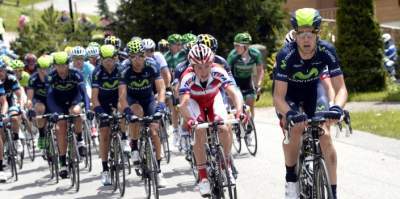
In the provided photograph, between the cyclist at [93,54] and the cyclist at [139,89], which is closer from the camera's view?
the cyclist at [139,89]

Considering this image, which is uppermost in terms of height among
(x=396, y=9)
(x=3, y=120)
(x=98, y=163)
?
(x=396, y=9)

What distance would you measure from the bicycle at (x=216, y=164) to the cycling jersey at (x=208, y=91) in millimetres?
515

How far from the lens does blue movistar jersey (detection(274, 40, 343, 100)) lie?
7.43 metres

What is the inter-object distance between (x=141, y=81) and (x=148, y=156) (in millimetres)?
1398

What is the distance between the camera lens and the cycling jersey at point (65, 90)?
12.3 meters

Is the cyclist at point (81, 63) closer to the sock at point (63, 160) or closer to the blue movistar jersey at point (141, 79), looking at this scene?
the sock at point (63, 160)

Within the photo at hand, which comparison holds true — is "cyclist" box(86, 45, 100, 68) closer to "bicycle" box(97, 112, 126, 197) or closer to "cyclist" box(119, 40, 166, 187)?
"cyclist" box(119, 40, 166, 187)

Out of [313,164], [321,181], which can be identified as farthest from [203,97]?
[321,181]

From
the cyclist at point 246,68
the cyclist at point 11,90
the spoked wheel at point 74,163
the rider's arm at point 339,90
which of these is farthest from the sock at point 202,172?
the cyclist at point 11,90

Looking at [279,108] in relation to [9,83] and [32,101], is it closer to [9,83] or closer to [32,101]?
[9,83]

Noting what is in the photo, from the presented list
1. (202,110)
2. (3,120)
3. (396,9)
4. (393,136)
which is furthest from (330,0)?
(202,110)

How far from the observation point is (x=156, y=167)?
983cm

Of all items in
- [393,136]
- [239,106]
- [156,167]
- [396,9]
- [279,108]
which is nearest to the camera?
[279,108]

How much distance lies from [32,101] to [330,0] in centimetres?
2712
